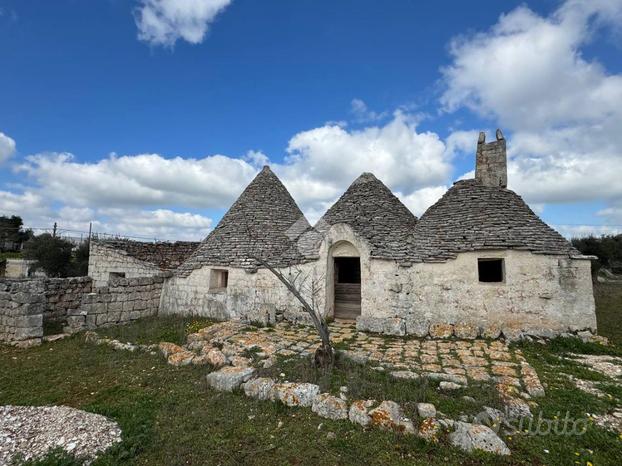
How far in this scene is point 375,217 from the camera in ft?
34.6

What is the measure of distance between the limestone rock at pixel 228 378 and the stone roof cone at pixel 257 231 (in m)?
5.06

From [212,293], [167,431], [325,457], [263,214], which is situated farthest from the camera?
[263,214]

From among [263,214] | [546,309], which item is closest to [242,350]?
[263,214]

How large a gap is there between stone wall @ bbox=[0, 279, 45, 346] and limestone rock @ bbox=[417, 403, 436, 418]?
881 centimetres

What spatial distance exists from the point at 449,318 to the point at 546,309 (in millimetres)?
2261

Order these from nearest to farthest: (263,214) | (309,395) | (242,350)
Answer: (309,395), (242,350), (263,214)

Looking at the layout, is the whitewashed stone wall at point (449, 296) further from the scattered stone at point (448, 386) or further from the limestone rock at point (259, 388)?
the limestone rock at point (259, 388)

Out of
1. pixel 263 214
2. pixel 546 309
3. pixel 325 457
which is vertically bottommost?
pixel 325 457

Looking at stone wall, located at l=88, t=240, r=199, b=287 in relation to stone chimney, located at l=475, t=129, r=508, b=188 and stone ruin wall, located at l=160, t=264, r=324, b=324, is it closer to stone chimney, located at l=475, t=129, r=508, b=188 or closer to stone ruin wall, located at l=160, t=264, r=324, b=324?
stone ruin wall, located at l=160, t=264, r=324, b=324

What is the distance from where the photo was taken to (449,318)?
837 cm

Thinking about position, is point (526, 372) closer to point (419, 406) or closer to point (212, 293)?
point (419, 406)

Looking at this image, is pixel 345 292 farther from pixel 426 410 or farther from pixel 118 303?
pixel 118 303

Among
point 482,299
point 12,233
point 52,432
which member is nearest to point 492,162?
point 482,299

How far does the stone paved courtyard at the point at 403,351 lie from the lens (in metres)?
5.11
